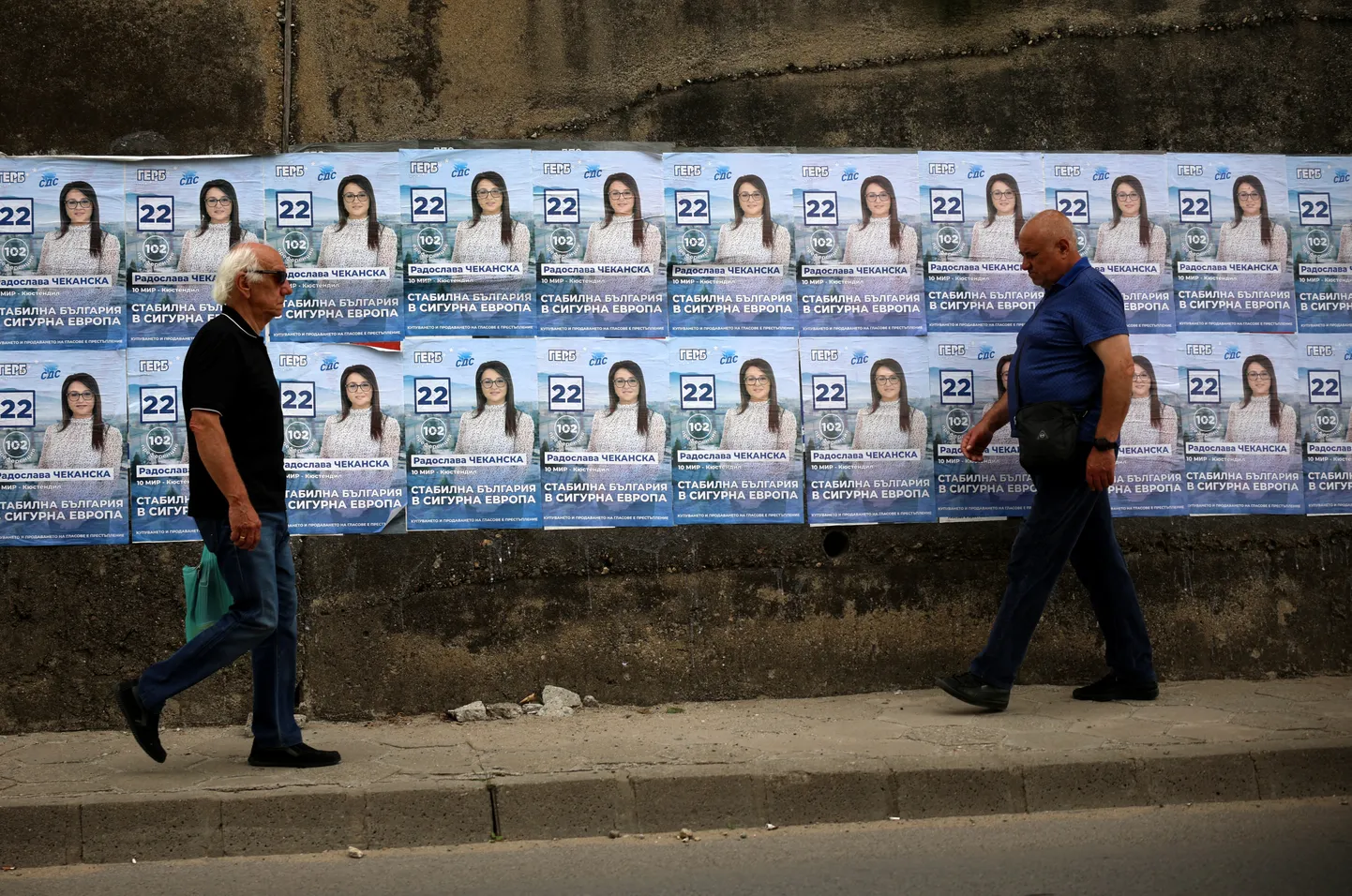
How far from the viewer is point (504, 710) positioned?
20.0 ft

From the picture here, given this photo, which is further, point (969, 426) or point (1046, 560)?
point (969, 426)

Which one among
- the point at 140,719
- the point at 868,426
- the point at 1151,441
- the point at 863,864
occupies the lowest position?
the point at 863,864

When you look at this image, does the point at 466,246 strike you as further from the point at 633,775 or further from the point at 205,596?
the point at 633,775

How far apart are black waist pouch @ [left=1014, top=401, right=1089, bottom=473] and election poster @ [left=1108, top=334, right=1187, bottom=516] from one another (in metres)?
0.87

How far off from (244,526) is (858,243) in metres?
3.04

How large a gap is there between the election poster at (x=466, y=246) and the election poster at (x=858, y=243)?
1.26m

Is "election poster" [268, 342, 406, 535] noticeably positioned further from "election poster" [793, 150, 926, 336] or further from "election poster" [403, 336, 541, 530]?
"election poster" [793, 150, 926, 336]

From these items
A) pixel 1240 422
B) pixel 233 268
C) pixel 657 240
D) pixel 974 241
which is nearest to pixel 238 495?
pixel 233 268

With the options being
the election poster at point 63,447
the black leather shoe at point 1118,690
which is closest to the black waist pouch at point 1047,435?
the black leather shoe at point 1118,690

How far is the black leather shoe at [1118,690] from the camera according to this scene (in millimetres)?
6156

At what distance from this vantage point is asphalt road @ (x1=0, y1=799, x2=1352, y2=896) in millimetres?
4289

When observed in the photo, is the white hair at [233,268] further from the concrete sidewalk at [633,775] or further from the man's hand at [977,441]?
the man's hand at [977,441]

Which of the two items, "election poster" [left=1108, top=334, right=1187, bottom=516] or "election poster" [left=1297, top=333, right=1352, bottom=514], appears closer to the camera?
"election poster" [left=1108, top=334, right=1187, bottom=516]

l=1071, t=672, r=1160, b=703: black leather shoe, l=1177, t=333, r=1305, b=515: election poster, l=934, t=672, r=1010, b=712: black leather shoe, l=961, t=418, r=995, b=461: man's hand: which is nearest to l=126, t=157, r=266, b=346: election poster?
l=961, t=418, r=995, b=461: man's hand
